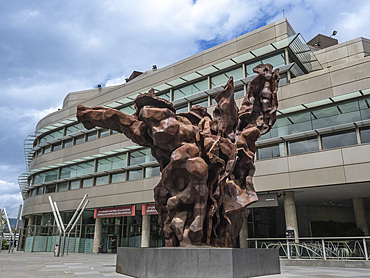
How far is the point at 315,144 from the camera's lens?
21375mm

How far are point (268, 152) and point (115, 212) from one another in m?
15.7

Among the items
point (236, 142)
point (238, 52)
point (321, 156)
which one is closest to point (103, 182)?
point (238, 52)

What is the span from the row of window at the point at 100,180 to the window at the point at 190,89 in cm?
717

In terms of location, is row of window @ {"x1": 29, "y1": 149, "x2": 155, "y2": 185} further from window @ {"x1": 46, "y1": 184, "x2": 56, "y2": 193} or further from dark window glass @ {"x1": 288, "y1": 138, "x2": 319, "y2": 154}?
dark window glass @ {"x1": 288, "y1": 138, "x2": 319, "y2": 154}

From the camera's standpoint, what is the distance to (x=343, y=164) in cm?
1955

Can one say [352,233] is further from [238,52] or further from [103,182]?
[103,182]

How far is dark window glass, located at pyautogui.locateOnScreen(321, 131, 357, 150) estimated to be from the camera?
20172 mm

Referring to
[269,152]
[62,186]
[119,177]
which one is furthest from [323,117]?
[62,186]

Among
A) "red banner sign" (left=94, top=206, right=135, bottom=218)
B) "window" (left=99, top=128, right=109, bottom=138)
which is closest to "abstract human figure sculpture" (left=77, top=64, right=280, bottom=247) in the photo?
"red banner sign" (left=94, top=206, right=135, bottom=218)

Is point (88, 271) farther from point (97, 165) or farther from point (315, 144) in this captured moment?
point (97, 165)

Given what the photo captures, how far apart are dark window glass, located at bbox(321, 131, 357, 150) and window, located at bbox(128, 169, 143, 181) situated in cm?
1597

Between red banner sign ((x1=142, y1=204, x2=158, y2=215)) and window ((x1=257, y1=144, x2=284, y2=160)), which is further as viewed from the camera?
red banner sign ((x1=142, y1=204, x2=158, y2=215))

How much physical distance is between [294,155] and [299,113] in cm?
325

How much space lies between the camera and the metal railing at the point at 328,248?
47.6ft
